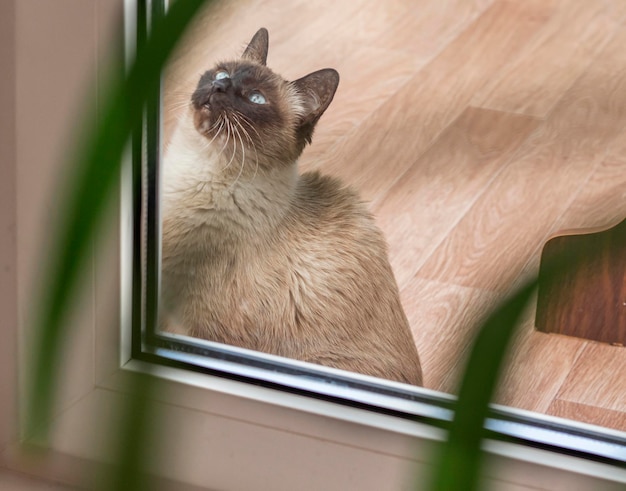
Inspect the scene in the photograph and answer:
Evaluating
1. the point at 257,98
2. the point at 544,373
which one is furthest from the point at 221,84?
the point at 544,373

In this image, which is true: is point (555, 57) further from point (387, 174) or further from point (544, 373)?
point (544, 373)

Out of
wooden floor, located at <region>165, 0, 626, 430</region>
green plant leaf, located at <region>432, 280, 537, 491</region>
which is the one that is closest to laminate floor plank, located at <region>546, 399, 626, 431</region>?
wooden floor, located at <region>165, 0, 626, 430</region>

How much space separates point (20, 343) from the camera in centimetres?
96

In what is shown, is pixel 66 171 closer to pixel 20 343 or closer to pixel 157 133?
pixel 157 133

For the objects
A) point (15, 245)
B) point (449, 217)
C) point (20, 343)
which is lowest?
point (20, 343)

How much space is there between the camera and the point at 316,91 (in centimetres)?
A: 87

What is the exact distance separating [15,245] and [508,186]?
1.72 ft

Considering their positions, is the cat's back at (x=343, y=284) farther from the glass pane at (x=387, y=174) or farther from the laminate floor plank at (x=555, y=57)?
the laminate floor plank at (x=555, y=57)

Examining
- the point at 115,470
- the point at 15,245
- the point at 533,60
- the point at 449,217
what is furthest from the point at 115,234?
the point at 115,470

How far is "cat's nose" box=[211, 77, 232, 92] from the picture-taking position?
0.87 meters

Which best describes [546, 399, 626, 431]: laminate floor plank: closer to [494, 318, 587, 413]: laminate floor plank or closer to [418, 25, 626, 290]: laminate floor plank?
[494, 318, 587, 413]: laminate floor plank

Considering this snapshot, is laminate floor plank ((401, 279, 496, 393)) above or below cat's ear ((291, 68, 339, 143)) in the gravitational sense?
below

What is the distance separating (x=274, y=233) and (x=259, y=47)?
0.64ft

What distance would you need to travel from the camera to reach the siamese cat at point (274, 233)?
0.87 meters
